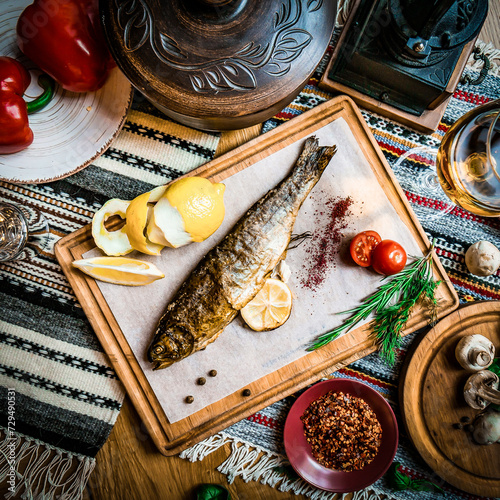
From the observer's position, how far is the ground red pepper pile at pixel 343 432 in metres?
1.52

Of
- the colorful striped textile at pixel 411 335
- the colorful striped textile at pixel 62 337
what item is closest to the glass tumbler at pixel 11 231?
the colorful striped textile at pixel 62 337

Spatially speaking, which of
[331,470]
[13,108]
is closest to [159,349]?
[331,470]

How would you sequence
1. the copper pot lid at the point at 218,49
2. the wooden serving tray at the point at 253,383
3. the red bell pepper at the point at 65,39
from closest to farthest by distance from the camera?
1. the copper pot lid at the point at 218,49
2. the red bell pepper at the point at 65,39
3. the wooden serving tray at the point at 253,383

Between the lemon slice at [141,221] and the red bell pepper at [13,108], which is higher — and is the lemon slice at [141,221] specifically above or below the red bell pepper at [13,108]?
below

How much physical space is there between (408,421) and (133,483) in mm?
1116

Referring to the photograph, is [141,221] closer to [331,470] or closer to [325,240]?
[325,240]

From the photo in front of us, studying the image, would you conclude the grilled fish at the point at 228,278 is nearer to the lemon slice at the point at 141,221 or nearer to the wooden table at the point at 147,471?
the lemon slice at the point at 141,221

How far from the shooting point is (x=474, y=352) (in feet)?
4.91

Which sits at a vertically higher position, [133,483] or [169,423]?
[169,423]

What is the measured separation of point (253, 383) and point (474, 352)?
0.84m

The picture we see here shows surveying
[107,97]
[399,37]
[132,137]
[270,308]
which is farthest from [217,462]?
[399,37]

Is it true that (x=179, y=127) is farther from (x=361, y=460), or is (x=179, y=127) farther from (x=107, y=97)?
(x=361, y=460)

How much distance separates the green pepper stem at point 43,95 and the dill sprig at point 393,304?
54.1 inches

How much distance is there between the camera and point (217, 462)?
160 centimetres
